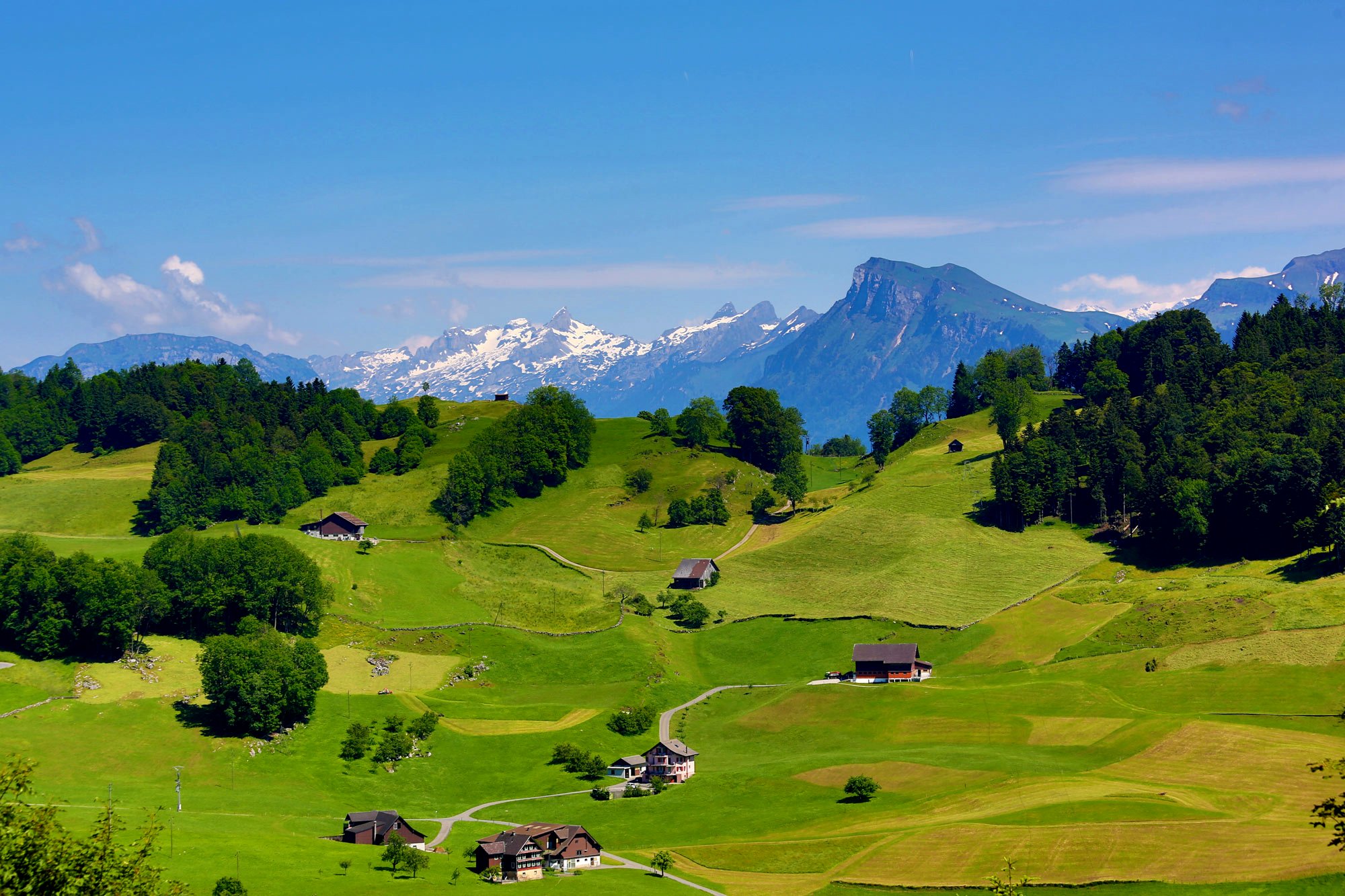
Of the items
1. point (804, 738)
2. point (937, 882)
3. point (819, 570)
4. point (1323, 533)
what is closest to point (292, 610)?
point (804, 738)

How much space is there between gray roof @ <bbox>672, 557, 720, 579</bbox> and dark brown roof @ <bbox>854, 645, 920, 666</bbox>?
135 ft

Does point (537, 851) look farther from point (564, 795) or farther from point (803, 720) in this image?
point (803, 720)

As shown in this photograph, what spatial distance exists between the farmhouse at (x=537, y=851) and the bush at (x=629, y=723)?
32940 mm

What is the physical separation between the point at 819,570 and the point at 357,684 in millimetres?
73888

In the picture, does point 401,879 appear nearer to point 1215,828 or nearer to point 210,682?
point 210,682

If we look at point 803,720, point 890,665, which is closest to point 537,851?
point 803,720

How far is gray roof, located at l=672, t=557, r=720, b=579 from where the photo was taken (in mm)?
173125

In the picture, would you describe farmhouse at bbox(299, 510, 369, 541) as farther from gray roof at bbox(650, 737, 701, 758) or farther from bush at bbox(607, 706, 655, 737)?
gray roof at bbox(650, 737, 701, 758)

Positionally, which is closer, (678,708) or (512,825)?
(512,825)

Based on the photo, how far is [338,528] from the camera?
188250 mm

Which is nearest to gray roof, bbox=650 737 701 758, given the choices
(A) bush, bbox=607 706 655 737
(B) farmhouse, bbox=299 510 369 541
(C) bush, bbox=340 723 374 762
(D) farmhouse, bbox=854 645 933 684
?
(A) bush, bbox=607 706 655 737

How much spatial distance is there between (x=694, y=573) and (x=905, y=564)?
31.4 meters

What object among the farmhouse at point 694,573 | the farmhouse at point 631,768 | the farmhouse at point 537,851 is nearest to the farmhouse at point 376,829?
the farmhouse at point 537,851

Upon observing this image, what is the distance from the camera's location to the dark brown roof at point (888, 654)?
133m
